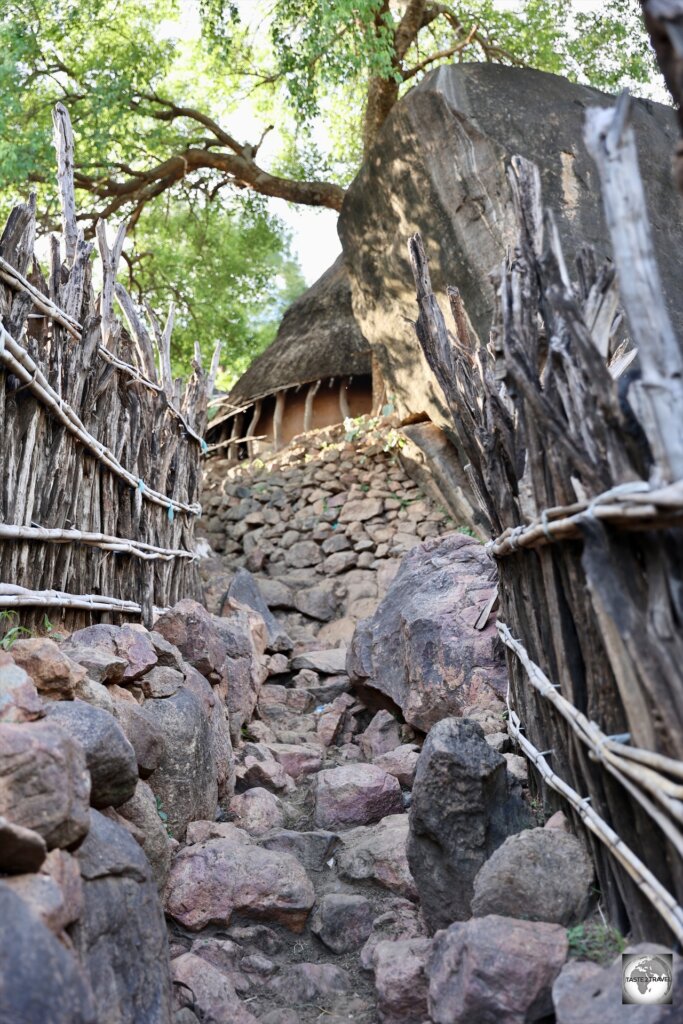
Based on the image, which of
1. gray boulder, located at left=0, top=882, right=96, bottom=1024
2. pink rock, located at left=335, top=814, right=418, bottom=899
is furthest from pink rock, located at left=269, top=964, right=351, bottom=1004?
gray boulder, located at left=0, top=882, right=96, bottom=1024

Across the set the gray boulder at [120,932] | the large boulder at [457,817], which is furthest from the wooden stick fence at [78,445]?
the large boulder at [457,817]

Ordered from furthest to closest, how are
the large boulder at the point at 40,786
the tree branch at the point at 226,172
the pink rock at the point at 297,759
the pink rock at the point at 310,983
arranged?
Result: the tree branch at the point at 226,172 < the pink rock at the point at 297,759 < the pink rock at the point at 310,983 < the large boulder at the point at 40,786

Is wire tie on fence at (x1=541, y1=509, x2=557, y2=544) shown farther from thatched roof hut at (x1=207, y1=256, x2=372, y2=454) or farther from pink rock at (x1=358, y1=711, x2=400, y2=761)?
thatched roof hut at (x1=207, y1=256, x2=372, y2=454)

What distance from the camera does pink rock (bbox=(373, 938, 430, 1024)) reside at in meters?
2.35

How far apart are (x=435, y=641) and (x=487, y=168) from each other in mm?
4183

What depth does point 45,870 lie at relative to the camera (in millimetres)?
1759

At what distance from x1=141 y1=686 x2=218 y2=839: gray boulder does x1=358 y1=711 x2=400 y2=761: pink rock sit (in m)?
1.20

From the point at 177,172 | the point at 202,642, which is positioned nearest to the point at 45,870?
the point at 202,642

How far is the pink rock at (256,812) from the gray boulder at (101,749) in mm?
1271

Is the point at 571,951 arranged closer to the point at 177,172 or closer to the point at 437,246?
the point at 437,246

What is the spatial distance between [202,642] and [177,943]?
1.42 metres

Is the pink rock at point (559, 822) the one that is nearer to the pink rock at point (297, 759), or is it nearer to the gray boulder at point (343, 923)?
the gray boulder at point (343, 923)

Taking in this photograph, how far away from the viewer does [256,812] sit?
141 inches

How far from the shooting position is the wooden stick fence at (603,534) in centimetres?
158
